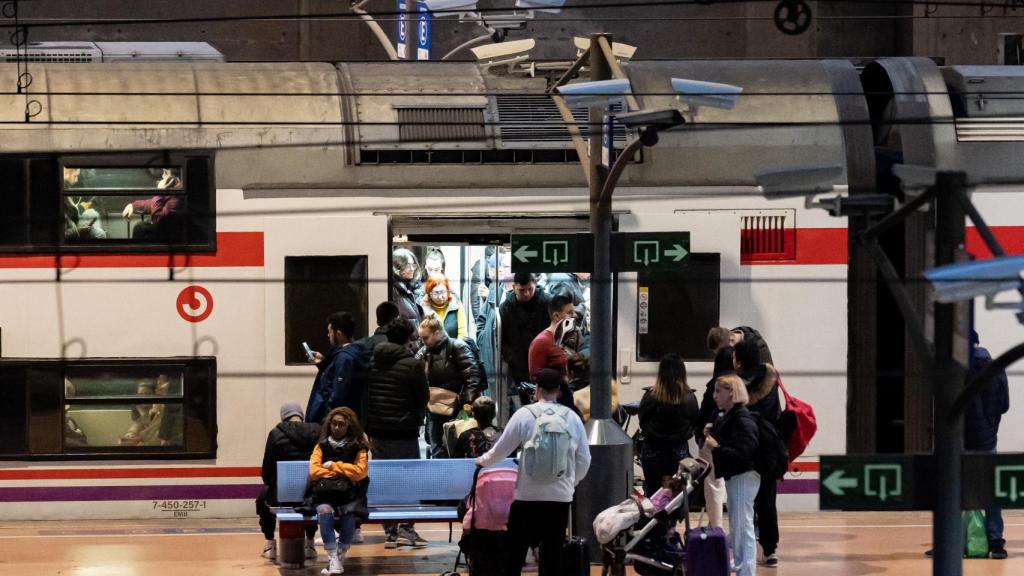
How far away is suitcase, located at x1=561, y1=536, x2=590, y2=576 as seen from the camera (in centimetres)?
1012

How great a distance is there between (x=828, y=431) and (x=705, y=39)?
32.0ft

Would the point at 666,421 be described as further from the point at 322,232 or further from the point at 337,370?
the point at 322,232

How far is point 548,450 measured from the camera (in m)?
9.70

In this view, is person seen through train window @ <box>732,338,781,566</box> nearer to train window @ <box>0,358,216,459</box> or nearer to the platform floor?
the platform floor

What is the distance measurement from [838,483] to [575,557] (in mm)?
2191

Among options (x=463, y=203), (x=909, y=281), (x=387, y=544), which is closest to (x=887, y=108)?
(x=909, y=281)

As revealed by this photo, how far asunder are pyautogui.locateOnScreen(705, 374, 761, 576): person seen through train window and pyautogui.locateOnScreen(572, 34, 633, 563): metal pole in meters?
0.76

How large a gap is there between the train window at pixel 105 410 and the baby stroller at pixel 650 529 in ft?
11.6

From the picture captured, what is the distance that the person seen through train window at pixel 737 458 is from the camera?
34.2 ft

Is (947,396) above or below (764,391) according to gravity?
above

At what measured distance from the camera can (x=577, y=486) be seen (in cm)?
1120

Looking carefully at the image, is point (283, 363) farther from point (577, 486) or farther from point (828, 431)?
point (828, 431)

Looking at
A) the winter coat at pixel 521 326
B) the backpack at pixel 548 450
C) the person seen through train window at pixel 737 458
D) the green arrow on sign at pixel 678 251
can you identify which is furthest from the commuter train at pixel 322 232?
the backpack at pixel 548 450

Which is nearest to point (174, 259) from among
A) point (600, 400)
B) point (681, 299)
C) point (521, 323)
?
point (521, 323)
